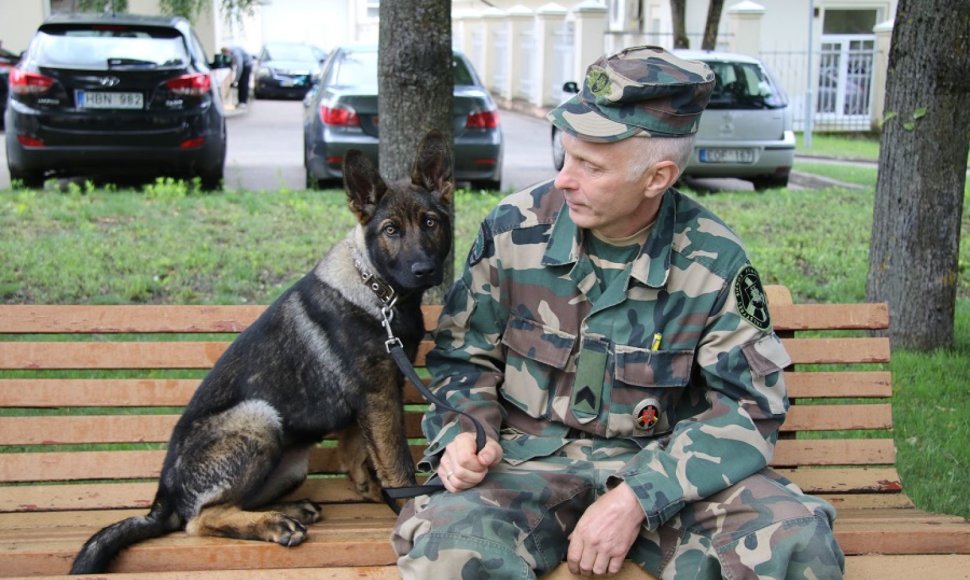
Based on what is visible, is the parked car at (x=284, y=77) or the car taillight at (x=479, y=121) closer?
the car taillight at (x=479, y=121)

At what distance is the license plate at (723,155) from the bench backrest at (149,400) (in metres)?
9.64

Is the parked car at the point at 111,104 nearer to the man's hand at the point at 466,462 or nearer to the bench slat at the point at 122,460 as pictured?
the bench slat at the point at 122,460

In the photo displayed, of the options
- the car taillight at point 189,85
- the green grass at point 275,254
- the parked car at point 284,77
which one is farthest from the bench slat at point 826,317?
the parked car at point 284,77

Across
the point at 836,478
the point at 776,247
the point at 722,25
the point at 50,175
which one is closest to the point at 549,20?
the point at 722,25

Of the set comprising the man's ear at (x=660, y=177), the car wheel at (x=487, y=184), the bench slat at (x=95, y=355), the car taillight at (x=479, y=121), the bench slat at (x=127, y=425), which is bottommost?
the car wheel at (x=487, y=184)

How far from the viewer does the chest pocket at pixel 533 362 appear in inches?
118

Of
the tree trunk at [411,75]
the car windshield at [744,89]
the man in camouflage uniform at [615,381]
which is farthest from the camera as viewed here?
the car windshield at [744,89]

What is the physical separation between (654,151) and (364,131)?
8.77 metres

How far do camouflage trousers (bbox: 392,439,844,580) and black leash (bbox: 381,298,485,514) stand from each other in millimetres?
38

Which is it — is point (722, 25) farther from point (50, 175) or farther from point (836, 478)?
point (836, 478)

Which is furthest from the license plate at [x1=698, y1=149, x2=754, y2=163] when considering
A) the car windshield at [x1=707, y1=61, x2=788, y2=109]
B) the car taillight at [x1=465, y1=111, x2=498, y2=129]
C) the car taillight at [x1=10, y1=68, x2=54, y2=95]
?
the car taillight at [x1=10, y1=68, x2=54, y2=95]

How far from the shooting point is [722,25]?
26.4 m

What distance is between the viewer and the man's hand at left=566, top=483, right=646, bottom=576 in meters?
2.67

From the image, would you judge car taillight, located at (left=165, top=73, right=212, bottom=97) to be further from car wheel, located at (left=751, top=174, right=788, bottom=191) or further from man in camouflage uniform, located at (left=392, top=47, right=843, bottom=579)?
man in camouflage uniform, located at (left=392, top=47, right=843, bottom=579)
